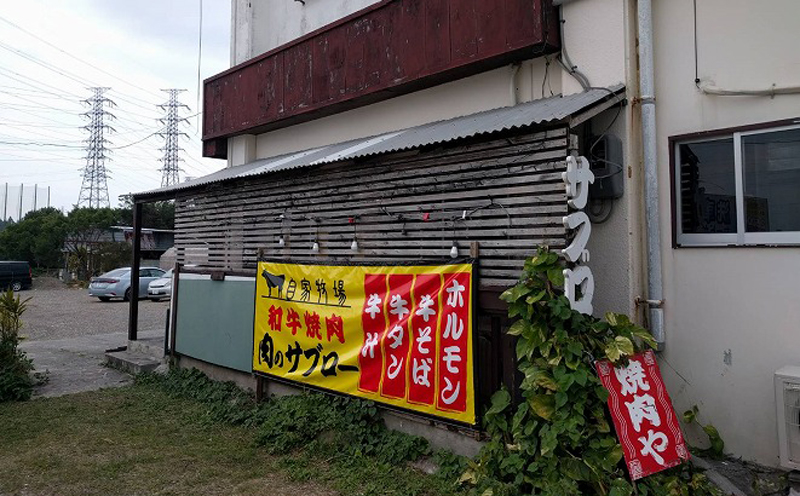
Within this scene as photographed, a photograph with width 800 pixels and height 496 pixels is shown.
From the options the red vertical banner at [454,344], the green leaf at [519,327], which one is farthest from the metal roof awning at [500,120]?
the green leaf at [519,327]

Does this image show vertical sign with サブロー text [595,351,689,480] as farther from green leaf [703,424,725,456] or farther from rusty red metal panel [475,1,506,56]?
rusty red metal panel [475,1,506,56]

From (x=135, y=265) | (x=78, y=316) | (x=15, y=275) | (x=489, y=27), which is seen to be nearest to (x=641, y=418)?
(x=489, y=27)

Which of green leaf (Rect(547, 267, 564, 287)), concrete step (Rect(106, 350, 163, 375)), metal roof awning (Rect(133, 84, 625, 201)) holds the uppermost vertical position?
metal roof awning (Rect(133, 84, 625, 201))

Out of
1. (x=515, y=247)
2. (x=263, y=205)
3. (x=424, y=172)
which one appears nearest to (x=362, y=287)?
(x=424, y=172)

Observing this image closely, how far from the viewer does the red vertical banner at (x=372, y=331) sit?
Answer: 16.9ft

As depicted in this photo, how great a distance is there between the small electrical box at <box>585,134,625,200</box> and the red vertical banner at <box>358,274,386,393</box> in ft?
7.10

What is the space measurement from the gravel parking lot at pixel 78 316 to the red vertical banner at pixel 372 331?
1018 centimetres

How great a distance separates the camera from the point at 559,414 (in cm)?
362

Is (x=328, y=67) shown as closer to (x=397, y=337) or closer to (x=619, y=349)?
(x=397, y=337)

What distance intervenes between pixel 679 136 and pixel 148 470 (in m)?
5.62

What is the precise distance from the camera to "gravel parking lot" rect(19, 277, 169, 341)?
45.3ft

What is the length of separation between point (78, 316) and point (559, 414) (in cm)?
1747

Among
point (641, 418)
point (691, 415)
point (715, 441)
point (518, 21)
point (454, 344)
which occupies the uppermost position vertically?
point (518, 21)

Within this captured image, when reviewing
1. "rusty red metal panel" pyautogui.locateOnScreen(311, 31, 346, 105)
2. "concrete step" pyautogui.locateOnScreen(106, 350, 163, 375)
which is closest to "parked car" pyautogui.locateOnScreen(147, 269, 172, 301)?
"concrete step" pyautogui.locateOnScreen(106, 350, 163, 375)
